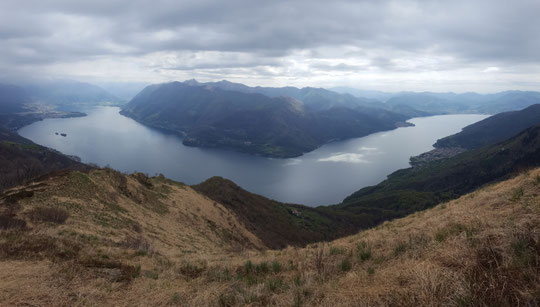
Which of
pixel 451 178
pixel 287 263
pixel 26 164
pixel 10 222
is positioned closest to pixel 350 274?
pixel 287 263

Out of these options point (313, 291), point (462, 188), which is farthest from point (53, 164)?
point (462, 188)

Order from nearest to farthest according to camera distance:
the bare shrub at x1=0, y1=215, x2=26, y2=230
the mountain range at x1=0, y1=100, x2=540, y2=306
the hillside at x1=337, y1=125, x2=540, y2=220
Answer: the mountain range at x1=0, y1=100, x2=540, y2=306
the bare shrub at x1=0, y1=215, x2=26, y2=230
the hillside at x1=337, y1=125, x2=540, y2=220

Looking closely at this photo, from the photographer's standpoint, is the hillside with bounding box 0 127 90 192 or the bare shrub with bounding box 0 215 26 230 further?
the hillside with bounding box 0 127 90 192

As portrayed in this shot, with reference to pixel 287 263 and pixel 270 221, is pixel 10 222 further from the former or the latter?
pixel 270 221

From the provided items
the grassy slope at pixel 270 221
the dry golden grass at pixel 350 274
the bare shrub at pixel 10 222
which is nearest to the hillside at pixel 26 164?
the grassy slope at pixel 270 221

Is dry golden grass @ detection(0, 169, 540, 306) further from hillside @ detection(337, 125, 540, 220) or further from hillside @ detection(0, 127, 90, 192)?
hillside @ detection(337, 125, 540, 220)

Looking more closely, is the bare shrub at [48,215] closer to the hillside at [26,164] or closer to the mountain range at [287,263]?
the mountain range at [287,263]

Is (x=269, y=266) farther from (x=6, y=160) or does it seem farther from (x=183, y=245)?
(x=6, y=160)

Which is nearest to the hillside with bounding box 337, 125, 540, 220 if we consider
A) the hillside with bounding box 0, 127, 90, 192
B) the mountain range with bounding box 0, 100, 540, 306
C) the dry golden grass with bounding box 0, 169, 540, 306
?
the mountain range with bounding box 0, 100, 540, 306

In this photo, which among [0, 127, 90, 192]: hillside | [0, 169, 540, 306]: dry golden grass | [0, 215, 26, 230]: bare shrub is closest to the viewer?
[0, 169, 540, 306]: dry golden grass
